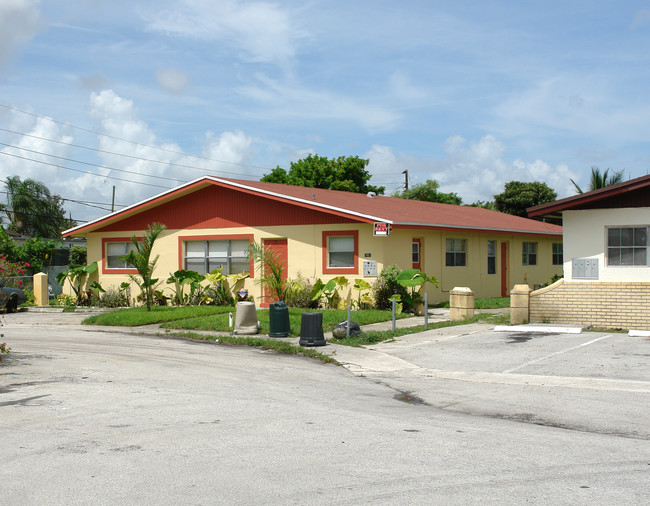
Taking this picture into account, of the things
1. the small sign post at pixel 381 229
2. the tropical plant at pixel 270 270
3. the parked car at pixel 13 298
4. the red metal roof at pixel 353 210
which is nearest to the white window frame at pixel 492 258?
the red metal roof at pixel 353 210

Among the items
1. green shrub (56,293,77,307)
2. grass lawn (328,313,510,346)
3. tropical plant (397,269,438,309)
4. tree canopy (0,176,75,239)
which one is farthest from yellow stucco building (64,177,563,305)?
tree canopy (0,176,75,239)

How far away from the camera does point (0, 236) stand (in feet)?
109

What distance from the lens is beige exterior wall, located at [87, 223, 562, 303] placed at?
22.7 m

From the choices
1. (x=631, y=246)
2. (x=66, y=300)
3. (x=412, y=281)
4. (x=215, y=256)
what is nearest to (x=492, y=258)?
(x=412, y=281)

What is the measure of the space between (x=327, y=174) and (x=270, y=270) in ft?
83.7

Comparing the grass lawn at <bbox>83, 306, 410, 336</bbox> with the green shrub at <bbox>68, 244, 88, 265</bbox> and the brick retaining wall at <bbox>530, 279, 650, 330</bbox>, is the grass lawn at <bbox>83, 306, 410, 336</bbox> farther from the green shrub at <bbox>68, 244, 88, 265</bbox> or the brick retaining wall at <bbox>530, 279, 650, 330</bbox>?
the green shrub at <bbox>68, 244, 88, 265</bbox>

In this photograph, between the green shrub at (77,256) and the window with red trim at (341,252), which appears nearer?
the window with red trim at (341,252)

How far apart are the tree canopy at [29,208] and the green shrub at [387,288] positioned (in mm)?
38818

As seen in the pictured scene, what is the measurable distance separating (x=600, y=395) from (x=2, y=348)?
A: 9.94 metres

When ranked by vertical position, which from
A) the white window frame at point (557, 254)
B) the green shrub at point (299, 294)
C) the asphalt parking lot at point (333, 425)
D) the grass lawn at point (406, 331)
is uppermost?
the white window frame at point (557, 254)

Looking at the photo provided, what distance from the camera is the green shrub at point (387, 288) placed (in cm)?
2181

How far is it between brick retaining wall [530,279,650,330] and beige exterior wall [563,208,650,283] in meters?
0.23

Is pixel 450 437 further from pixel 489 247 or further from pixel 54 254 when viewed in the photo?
pixel 54 254

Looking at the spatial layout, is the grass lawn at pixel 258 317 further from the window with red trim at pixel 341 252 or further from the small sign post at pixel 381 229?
the small sign post at pixel 381 229
